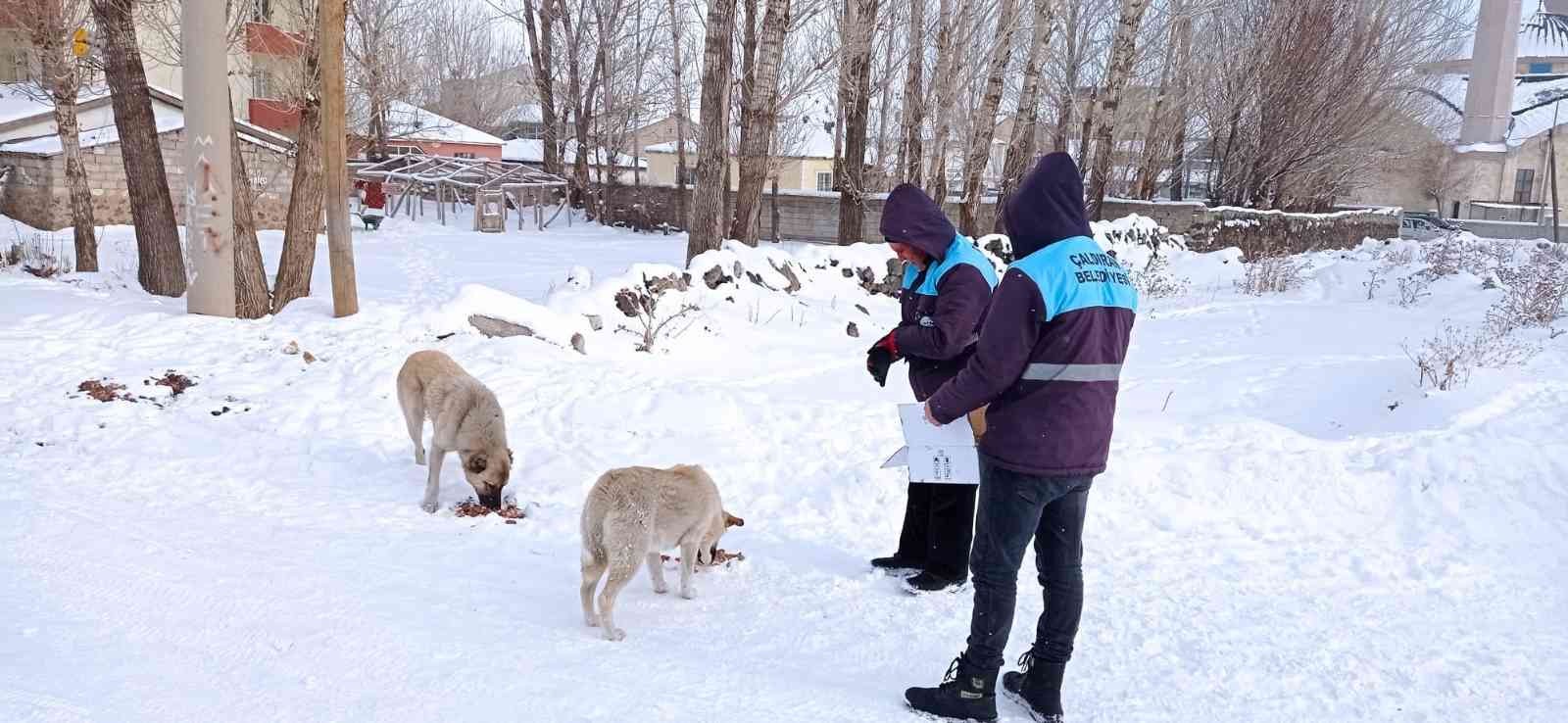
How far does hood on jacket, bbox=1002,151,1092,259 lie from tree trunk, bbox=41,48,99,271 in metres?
15.4

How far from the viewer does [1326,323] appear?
13.7 meters

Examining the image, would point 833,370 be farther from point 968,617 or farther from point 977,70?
point 977,70

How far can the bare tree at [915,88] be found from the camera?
Answer: 20938mm

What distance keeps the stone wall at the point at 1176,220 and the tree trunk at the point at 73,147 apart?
1371cm

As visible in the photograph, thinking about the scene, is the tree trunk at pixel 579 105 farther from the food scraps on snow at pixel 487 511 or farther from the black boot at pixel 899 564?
the black boot at pixel 899 564

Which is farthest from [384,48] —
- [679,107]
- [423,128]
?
[423,128]

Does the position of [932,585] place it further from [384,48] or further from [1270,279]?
[384,48]

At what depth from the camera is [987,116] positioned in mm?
20828

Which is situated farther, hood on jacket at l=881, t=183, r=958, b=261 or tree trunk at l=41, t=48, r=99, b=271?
tree trunk at l=41, t=48, r=99, b=271

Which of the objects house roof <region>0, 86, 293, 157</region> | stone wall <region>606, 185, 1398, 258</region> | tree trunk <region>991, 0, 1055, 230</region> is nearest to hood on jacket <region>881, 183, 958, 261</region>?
tree trunk <region>991, 0, 1055, 230</region>

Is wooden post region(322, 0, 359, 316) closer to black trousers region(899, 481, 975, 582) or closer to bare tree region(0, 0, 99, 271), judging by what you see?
bare tree region(0, 0, 99, 271)

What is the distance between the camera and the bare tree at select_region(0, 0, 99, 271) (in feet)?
49.3

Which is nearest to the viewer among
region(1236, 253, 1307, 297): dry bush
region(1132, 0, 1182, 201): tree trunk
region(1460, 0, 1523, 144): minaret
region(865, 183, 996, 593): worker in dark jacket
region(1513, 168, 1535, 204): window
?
region(865, 183, 996, 593): worker in dark jacket

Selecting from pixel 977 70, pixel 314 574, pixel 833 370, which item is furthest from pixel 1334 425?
pixel 977 70
